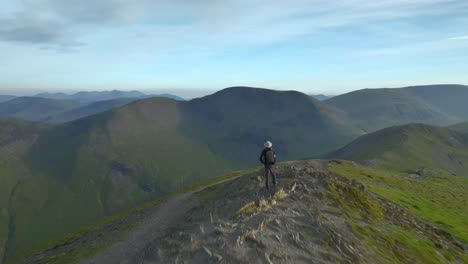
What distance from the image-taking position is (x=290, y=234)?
102 feet

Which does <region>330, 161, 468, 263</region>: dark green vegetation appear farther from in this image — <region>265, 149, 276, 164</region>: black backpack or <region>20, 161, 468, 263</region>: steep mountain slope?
<region>265, 149, 276, 164</region>: black backpack

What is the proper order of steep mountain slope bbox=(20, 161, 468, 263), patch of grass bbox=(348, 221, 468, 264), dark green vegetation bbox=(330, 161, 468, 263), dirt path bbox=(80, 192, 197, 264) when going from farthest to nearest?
1. dirt path bbox=(80, 192, 197, 264)
2. dark green vegetation bbox=(330, 161, 468, 263)
3. patch of grass bbox=(348, 221, 468, 264)
4. steep mountain slope bbox=(20, 161, 468, 263)

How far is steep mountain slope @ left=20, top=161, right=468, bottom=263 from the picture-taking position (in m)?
28.5

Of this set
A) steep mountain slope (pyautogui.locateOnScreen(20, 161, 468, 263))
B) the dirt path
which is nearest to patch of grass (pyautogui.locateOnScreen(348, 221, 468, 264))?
A: steep mountain slope (pyautogui.locateOnScreen(20, 161, 468, 263))

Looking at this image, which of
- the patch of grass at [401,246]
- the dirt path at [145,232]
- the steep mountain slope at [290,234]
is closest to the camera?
the steep mountain slope at [290,234]

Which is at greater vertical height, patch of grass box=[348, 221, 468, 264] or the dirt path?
patch of grass box=[348, 221, 468, 264]

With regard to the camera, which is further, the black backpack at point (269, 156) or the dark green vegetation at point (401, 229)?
the black backpack at point (269, 156)

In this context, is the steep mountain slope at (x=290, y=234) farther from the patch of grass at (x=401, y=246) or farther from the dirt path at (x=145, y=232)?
the dirt path at (x=145, y=232)

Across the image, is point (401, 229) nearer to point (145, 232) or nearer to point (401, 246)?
point (401, 246)

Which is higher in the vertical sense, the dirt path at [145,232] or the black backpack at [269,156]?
the black backpack at [269,156]

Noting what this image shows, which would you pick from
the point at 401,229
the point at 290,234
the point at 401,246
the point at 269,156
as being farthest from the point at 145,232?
the point at 401,229

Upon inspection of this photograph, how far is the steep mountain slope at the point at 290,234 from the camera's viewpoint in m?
28.5

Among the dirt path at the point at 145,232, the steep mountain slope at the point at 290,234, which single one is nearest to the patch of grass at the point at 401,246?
the steep mountain slope at the point at 290,234

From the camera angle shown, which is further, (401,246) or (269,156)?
(269,156)
